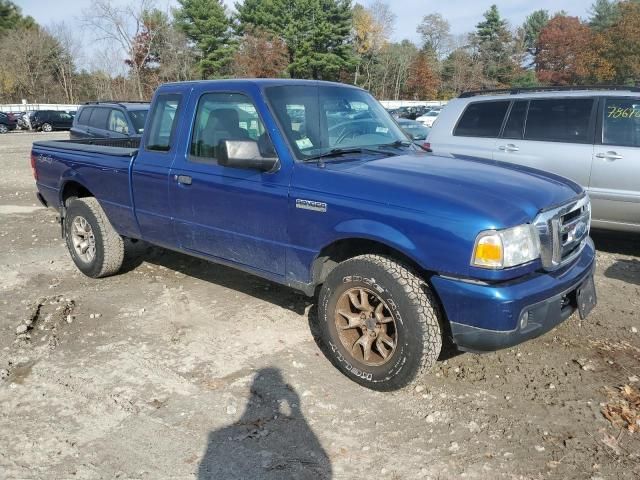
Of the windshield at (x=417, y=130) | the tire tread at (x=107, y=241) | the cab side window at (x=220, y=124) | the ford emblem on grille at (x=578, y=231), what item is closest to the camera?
the ford emblem on grille at (x=578, y=231)

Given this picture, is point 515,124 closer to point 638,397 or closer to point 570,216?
point 570,216

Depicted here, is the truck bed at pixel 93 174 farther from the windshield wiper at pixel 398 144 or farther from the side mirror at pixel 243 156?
the windshield wiper at pixel 398 144

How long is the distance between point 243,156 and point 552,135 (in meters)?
4.32

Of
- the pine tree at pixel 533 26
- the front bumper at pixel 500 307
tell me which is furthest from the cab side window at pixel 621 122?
the pine tree at pixel 533 26

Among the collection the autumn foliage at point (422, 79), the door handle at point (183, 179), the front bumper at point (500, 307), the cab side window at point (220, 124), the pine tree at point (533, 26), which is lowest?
the front bumper at point (500, 307)

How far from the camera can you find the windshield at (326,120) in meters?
3.81

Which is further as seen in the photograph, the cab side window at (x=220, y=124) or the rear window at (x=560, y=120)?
the rear window at (x=560, y=120)

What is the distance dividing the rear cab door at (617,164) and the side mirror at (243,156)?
163 inches

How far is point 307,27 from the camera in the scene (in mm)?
54469

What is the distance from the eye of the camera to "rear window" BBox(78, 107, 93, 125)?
11711 millimetres

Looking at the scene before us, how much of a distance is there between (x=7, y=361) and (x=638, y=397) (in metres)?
4.28

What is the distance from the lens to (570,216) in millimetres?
3373

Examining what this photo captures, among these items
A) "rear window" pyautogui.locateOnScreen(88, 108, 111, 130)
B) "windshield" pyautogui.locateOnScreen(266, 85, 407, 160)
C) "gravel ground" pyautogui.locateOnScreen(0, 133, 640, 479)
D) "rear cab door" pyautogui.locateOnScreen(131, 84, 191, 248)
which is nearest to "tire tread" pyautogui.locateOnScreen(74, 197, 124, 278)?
"gravel ground" pyautogui.locateOnScreen(0, 133, 640, 479)

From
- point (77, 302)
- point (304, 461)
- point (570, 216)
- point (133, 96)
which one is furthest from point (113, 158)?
point (133, 96)
